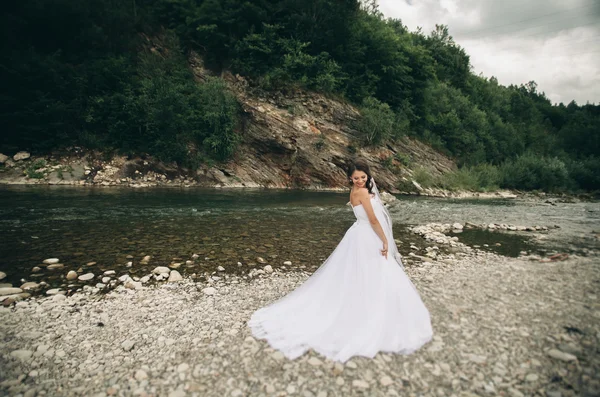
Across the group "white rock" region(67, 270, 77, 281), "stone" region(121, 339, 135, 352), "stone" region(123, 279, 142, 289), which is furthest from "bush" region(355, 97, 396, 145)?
"stone" region(121, 339, 135, 352)

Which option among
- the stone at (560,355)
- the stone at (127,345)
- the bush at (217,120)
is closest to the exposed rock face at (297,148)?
the bush at (217,120)

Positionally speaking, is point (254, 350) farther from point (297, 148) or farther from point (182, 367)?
point (297, 148)

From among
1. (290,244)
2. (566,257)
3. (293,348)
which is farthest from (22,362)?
(566,257)

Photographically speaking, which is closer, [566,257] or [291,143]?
[566,257]

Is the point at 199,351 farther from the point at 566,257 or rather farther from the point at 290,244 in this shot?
the point at 566,257

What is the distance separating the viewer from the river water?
812 centimetres

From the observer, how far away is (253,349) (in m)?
4.09

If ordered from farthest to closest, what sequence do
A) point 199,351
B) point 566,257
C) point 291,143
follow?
1. point 291,143
2. point 566,257
3. point 199,351

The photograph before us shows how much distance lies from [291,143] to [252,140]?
4.65m

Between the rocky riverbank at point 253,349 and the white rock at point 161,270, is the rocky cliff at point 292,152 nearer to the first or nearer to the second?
the white rock at point 161,270

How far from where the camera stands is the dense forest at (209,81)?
1023 inches

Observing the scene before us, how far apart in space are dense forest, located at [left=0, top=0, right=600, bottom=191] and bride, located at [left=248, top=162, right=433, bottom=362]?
1084 inches

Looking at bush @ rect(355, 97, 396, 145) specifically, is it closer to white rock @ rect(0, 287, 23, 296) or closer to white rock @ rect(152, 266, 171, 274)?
white rock @ rect(152, 266, 171, 274)

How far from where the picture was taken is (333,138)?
32375mm
